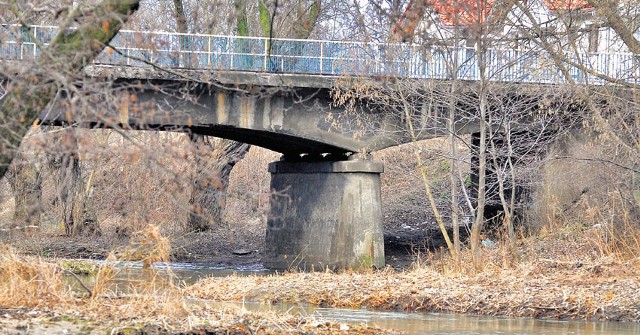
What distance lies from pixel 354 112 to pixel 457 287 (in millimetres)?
7634

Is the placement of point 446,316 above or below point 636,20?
below

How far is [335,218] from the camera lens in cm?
2336

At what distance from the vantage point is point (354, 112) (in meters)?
22.0

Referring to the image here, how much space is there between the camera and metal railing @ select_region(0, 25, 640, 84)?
18078 mm

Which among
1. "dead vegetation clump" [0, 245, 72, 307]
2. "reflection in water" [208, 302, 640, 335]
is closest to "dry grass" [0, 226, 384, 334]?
"dead vegetation clump" [0, 245, 72, 307]

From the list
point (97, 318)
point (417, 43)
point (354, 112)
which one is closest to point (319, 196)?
point (354, 112)

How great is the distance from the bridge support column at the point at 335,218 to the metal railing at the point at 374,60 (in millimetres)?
2781

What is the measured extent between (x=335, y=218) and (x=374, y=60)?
486cm

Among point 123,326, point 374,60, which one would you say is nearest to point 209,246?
point 374,60

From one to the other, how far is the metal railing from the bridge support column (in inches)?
109

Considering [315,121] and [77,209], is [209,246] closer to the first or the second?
[77,209]

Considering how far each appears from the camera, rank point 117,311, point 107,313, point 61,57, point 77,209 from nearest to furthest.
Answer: point 61,57 < point 107,313 < point 117,311 < point 77,209

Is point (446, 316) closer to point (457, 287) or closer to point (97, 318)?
point (457, 287)

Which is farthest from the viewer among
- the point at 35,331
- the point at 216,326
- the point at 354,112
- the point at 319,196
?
the point at 319,196
